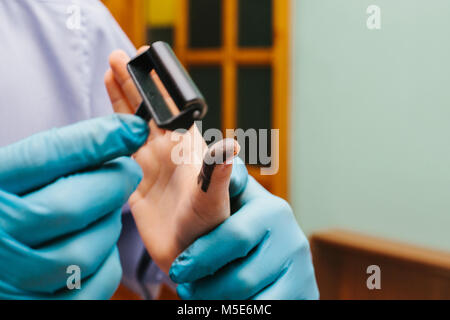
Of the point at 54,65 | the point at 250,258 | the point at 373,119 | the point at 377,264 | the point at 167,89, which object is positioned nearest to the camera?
the point at 167,89

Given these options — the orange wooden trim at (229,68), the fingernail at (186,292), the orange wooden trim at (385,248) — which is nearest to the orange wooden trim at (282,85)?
the orange wooden trim at (229,68)

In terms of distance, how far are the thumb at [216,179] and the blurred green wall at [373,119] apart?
690mm

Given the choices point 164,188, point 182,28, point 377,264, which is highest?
point 182,28

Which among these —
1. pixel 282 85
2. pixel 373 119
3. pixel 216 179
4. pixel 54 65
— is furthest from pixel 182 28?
pixel 216 179

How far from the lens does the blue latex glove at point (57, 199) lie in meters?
0.35

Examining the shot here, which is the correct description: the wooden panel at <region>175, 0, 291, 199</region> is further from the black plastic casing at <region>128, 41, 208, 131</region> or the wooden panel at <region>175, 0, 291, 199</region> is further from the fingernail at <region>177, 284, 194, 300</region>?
the black plastic casing at <region>128, 41, 208, 131</region>

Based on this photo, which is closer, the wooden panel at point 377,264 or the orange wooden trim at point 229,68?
the wooden panel at point 377,264

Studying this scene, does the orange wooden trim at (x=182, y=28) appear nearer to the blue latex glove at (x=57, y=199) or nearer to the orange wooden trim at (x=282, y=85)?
the orange wooden trim at (x=282, y=85)

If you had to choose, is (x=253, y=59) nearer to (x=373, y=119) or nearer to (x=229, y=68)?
(x=229, y=68)

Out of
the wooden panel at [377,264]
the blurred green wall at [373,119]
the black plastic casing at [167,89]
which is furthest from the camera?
the blurred green wall at [373,119]

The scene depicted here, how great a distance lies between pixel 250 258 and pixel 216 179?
0.13 metres

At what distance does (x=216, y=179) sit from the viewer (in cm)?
37
